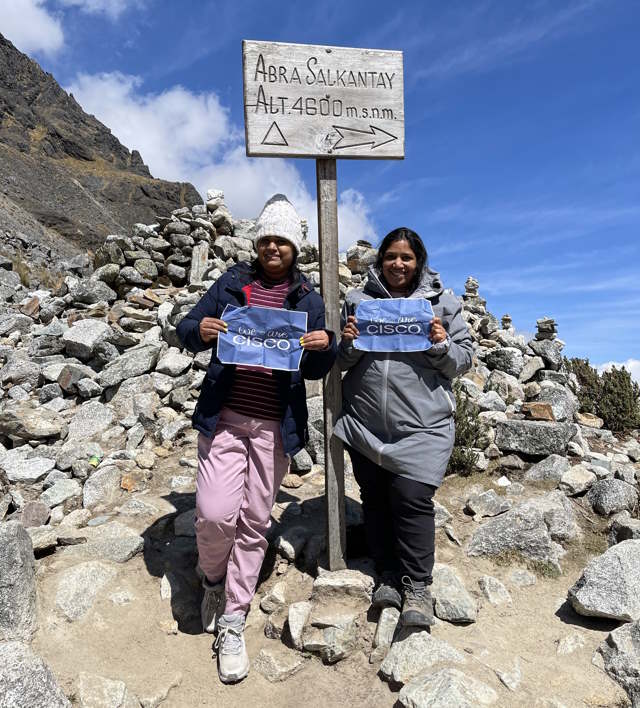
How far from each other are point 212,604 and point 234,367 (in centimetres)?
177

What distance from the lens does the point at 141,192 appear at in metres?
66.5

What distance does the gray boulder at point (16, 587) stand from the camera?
3.48 metres

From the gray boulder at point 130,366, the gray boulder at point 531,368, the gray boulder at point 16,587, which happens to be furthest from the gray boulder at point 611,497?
the gray boulder at point 130,366

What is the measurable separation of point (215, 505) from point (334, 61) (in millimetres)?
3401

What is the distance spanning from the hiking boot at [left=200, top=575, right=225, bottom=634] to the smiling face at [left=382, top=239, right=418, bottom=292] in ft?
8.38

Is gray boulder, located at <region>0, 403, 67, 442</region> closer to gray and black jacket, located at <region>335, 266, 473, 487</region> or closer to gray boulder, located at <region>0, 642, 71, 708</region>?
gray boulder, located at <region>0, 642, 71, 708</region>

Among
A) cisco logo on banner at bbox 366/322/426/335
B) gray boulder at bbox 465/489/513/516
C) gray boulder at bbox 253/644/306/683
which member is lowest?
gray boulder at bbox 253/644/306/683

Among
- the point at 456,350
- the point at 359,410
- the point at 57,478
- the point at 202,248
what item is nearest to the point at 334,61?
the point at 456,350

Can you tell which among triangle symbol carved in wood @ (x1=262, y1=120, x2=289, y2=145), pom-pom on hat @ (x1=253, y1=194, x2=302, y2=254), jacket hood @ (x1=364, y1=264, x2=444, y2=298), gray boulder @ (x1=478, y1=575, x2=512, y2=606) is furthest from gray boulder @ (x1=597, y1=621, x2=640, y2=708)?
triangle symbol carved in wood @ (x1=262, y1=120, x2=289, y2=145)

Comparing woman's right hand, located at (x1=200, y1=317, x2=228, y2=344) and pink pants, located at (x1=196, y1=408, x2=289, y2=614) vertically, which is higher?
woman's right hand, located at (x1=200, y1=317, x2=228, y2=344)

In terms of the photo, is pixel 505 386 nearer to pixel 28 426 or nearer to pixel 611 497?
pixel 611 497

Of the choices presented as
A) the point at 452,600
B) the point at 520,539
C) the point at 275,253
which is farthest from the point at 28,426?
the point at 520,539

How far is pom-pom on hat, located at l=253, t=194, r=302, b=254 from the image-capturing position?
144 inches

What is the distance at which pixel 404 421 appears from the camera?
11.9ft
